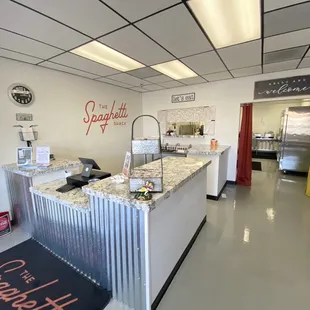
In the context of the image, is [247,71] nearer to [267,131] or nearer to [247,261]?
[247,261]

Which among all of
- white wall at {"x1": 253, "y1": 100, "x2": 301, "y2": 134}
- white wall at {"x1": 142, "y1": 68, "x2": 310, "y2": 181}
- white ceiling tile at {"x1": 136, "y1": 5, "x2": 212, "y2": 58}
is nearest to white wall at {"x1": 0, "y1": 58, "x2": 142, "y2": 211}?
white wall at {"x1": 142, "y1": 68, "x2": 310, "y2": 181}

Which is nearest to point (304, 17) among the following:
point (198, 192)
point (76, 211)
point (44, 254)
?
point (198, 192)

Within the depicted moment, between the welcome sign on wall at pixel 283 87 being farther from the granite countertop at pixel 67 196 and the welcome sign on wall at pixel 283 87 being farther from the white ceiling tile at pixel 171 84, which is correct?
the granite countertop at pixel 67 196

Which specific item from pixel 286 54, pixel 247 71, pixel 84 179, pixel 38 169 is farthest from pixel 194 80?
pixel 38 169

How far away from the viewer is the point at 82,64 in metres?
3.12

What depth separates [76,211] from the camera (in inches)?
67.2

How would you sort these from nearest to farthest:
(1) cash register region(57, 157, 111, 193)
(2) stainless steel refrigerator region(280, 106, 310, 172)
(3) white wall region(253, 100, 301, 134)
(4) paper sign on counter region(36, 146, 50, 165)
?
(1) cash register region(57, 157, 111, 193) → (4) paper sign on counter region(36, 146, 50, 165) → (2) stainless steel refrigerator region(280, 106, 310, 172) → (3) white wall region(253, 100, 301, 134)

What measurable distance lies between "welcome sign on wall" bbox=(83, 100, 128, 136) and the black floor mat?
264cm

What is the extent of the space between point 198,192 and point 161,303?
1.33 m

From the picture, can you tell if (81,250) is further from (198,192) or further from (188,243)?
(198,192)

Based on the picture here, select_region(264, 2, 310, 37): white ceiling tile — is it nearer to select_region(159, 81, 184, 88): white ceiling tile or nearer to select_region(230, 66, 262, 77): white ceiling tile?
select_region(230, 66, 262, 77): white ceiling tile

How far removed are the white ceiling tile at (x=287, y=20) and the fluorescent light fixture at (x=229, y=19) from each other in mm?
98

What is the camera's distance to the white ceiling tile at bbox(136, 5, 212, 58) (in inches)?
71.5

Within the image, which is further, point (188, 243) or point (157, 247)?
point (188, 243)
